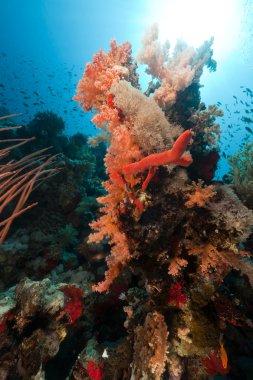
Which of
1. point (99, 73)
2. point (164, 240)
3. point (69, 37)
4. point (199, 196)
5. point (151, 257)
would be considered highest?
point (69, 37)

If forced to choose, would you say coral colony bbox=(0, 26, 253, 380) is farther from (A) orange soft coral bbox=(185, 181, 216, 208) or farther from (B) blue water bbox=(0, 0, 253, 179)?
(B) blue water bbox=(0, 0, 253, 179)

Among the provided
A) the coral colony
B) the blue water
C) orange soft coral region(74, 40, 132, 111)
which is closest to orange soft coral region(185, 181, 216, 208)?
the coral colony

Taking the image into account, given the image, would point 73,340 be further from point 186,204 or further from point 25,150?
point 25,150

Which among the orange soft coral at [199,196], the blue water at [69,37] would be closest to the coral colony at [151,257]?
the orange soft coral at [199,196]

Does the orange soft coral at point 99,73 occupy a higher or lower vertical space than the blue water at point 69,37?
lower

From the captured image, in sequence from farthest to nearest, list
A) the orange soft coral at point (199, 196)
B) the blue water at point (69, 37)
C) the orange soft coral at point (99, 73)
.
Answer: the blue water at point (69, 37) → the orange soft coral at point (99, 73) → the orange soft coral at point (199, 196)

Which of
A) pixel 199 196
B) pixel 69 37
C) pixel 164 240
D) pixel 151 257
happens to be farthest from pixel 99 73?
pixel 69 37

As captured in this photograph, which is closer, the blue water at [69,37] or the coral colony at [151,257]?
the coral colony at [151,257]

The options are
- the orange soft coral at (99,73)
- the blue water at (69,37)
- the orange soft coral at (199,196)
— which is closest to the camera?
the orange soft coral at (199,196)

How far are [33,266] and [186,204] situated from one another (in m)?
4.51

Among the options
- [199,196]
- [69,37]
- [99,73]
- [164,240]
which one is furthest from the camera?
[69,37]

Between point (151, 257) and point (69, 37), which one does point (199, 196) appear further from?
point (69, 37)

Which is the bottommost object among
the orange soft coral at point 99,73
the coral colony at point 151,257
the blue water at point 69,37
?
the coral colony at point 151,257

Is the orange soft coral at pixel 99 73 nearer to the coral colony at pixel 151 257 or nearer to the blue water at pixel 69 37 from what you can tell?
the coral colony at pixel 151 257
